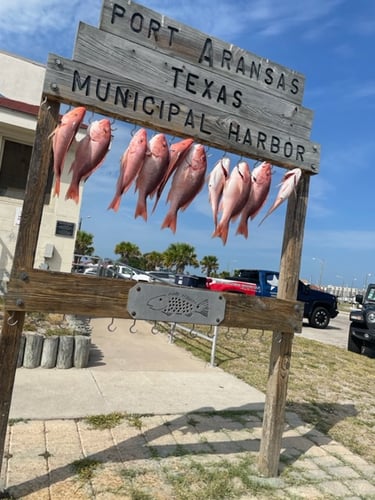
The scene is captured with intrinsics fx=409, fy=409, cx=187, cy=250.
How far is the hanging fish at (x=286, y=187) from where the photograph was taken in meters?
3.22

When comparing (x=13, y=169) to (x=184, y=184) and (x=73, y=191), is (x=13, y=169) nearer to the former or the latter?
(x=73, y=191)

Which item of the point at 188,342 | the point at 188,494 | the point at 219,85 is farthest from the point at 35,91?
the point at 188,494

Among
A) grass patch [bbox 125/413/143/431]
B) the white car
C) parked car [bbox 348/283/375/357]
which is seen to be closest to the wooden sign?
the white car

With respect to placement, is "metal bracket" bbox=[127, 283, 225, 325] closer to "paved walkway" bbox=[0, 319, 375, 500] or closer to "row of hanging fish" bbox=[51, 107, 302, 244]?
"row of hanging fish" bbox=[51, 107, 302, 244]

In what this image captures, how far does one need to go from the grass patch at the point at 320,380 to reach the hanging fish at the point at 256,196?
1.03 m

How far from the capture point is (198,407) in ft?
15.3

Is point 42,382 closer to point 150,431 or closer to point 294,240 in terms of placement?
point 150,431

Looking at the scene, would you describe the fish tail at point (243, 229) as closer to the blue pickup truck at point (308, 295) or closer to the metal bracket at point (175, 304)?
the metal bracket at point (175, 304)

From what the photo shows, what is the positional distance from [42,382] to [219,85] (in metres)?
3.76

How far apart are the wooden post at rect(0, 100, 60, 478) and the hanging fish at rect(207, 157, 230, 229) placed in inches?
43.6

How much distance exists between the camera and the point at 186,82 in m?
2.95

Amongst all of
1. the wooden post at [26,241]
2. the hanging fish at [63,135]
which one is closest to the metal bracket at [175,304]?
the wooden post at [26,241]

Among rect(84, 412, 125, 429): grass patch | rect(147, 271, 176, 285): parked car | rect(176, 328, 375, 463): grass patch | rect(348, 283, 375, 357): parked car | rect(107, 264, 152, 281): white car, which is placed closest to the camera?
rect(84, 412, 125, 429): grass patch

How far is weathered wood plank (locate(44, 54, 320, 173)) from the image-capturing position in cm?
257
